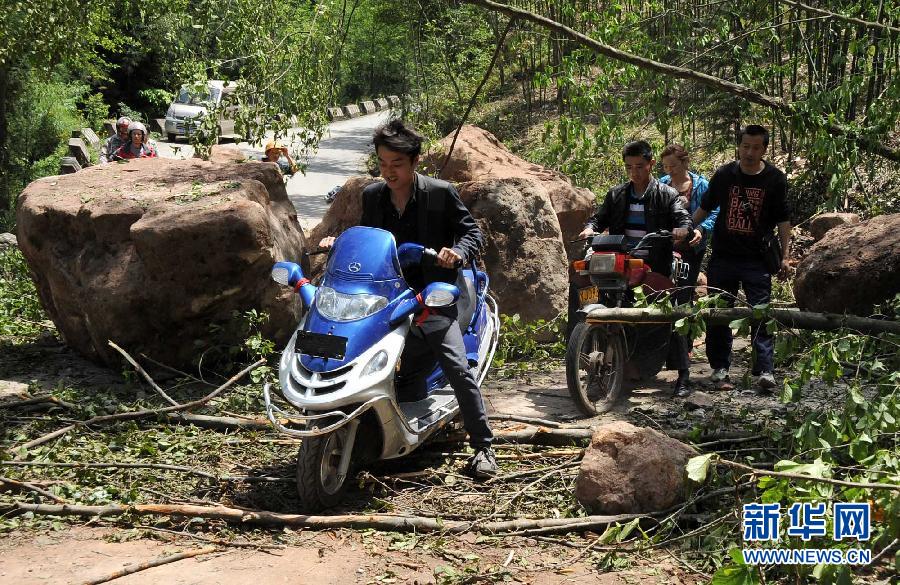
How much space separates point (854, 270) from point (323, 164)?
60.0 feet

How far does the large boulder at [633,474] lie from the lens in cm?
479

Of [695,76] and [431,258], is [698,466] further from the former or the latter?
[695,76]

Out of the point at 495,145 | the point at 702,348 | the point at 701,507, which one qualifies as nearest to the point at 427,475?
the point at 701,507

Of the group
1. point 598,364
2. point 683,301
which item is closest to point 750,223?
point 683,301

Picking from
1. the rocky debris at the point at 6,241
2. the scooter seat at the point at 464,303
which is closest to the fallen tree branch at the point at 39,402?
the scooter seat at the point at 464,303

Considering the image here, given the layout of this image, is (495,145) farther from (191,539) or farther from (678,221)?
(191,539)

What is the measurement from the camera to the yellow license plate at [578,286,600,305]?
6965mm

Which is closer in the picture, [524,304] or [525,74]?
[524,304]

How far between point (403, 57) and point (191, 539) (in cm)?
2352

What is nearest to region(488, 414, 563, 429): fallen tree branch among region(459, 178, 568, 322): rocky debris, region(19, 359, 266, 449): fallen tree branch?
region(19, 359, 266, 449): fallen tree branch

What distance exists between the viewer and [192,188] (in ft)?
25.6

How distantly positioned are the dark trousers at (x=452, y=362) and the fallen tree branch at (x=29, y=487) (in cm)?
188

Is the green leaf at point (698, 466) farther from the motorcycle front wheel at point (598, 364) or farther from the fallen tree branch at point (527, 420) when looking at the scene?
the motorcycle front wheel at point (598, 364)

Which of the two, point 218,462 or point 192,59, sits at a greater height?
point 192,59
